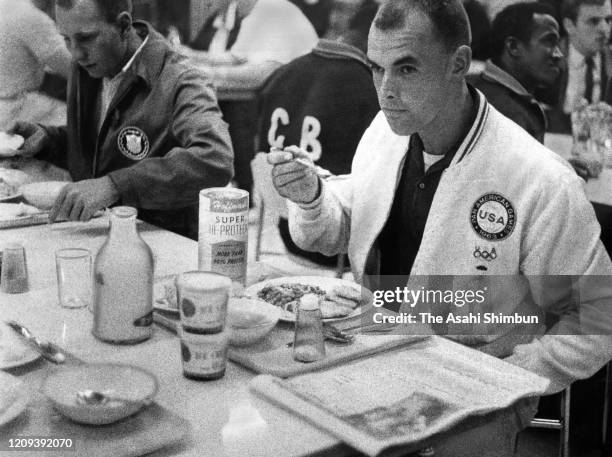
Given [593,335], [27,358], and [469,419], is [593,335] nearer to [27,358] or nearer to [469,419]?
[469,419]

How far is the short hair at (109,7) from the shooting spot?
215cm

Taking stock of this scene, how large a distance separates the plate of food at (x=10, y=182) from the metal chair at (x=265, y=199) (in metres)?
0.72

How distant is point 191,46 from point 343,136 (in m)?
0.56

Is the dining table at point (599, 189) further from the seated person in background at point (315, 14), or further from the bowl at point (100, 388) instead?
A: the bowl at point (100, 388)

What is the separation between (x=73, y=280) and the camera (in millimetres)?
1363

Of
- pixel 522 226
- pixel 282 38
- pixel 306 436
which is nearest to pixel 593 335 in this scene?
pixel 522 226

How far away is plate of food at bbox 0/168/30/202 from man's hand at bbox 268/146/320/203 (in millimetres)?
822

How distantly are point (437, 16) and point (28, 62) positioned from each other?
127cm

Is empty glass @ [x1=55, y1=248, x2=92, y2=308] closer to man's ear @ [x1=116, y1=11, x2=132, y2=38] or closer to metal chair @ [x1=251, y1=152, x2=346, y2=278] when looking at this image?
man's ear @ [x1=116, y1=11, x2=132, y2=38]

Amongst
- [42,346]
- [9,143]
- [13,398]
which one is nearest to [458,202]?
[42,346]

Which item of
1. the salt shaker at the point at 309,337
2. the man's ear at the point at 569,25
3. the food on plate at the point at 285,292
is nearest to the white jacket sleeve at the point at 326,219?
the food on plate at the point at 285,292

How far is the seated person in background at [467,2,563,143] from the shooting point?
245 centimetres

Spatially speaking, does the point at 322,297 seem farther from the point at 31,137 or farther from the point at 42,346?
the point at 31,137

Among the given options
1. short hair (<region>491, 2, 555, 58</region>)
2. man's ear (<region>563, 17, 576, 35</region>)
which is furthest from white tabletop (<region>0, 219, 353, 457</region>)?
man's ear (<region>563, 17, 576, 35</region>)
